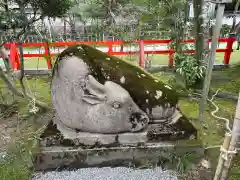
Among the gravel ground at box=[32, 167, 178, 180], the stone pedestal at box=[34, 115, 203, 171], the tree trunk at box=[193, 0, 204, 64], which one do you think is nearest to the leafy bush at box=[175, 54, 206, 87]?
the tree trunk at box=[193, 0, 204, 64]

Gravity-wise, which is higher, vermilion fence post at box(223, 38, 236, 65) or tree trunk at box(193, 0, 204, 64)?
tree trunk at box(193, 0, 204, 64)

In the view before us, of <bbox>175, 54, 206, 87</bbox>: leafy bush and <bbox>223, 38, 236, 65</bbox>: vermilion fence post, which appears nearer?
<bbox>175, 54, 206, 87</bbox>: leafy bush

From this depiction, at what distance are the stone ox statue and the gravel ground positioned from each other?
31 centimetres

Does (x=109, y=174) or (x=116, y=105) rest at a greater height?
(x=116, y=105)

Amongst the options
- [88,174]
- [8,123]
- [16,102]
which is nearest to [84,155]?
[88,174]

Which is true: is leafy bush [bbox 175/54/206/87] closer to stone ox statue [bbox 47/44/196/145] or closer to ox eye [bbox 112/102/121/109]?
stone ox statue [bbox 47/44/196/145]

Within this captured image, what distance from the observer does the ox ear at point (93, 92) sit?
8.77 ft

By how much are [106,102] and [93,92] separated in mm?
179

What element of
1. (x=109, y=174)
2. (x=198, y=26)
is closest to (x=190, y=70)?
(x=198, y=26)

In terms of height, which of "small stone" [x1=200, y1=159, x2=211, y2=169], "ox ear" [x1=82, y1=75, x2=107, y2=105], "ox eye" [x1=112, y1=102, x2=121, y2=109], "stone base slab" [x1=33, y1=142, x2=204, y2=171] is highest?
"ox ear" [x1=82, y1=75, x2=107, y2=105]

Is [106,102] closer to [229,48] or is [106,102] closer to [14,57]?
[14,57]

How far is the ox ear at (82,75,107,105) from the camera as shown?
2.67 meters

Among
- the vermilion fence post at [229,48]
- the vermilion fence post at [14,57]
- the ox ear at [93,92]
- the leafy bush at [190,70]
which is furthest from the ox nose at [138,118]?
the vermilion fence post at [229,48]

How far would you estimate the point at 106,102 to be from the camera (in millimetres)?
2666
